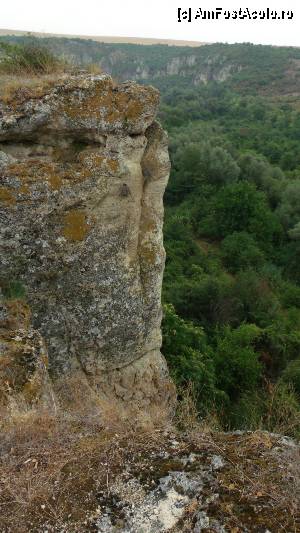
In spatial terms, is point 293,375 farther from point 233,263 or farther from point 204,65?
point 204,65

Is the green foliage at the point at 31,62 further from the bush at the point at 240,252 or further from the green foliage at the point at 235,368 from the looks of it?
the bush at the point at 240,252

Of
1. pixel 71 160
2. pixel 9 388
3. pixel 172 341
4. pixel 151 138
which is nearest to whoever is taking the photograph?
pixel 9 388

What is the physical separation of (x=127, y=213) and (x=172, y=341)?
17.0 ft

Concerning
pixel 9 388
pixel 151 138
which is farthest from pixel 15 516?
pixel 151 138

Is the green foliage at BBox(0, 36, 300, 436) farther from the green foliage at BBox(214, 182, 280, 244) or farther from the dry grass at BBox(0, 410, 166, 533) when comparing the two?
the dry grass at BBox(0, 410, 166, 533)

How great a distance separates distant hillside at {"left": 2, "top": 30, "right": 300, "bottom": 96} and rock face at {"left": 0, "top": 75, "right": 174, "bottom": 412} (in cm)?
7564

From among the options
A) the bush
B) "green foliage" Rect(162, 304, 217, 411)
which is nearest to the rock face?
"green foliage" Rect(162, 304, 217, 411)

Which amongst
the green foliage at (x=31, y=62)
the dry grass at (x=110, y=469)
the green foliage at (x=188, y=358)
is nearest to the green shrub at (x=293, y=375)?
the green foliage at (x=188, y=358)

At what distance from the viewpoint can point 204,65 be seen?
10875cm

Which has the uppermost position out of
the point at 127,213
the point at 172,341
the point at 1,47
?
the point at 1,47

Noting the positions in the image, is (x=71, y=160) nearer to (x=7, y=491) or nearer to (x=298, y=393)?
(x=7, y=491)

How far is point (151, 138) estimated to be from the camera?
28.4 ft

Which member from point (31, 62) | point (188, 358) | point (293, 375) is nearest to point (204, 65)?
point (293, 375)

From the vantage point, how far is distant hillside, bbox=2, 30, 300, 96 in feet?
281
